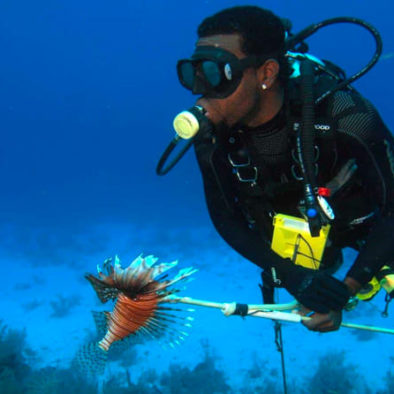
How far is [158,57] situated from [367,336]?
108721mm

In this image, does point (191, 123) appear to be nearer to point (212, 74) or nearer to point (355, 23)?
point (212, 74)

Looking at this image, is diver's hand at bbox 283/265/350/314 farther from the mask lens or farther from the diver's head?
the mask lens

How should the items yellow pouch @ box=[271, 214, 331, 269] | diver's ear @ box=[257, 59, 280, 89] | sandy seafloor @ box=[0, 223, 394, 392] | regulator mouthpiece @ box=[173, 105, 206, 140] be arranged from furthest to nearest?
sandy seafloor @ box=[0, 223, 394, 392] → yellow pouch @ box=[271, 214, 331, 269] → diver's ear @ box=[257, 59, 280, 89] → regulator mouthpiece @ box=[173, 105, 206, 140]

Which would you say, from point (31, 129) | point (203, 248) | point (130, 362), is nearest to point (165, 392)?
point (130, 362)

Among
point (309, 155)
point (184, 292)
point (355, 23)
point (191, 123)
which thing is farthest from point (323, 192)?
point (184, 292)

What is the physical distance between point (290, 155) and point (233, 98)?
0.62m

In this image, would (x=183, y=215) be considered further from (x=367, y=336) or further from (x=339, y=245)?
(x=339, y=245)

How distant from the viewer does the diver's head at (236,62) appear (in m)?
2.14

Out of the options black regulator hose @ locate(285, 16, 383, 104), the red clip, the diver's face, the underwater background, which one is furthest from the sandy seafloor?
the diver's face

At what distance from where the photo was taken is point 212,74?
2129 mm

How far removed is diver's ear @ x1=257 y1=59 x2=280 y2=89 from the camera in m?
2.24

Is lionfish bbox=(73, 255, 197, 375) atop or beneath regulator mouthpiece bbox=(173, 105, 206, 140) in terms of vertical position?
beneath

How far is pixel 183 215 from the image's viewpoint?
22812mm

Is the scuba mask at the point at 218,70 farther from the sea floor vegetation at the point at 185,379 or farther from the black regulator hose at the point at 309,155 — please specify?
the sea floor vegetation at the point at 185,379
